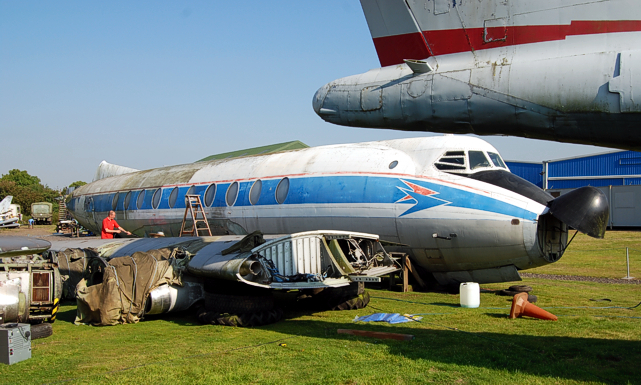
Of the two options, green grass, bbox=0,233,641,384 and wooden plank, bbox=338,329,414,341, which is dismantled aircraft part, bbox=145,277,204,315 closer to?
green grass, bbox=0,233,641,384

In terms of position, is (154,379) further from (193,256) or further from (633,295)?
(633,295)

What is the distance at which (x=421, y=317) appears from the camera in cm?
1019

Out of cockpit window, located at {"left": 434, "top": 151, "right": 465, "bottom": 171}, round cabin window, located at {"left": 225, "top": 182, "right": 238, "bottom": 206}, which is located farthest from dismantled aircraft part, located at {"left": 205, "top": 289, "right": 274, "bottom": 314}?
round cabin window, located at {"left": 225, "top": 182, "right": 238, "bottom": 206}

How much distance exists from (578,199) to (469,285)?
Result: 2818 mm

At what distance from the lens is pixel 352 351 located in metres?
7.71

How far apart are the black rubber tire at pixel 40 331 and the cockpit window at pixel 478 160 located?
9.46m

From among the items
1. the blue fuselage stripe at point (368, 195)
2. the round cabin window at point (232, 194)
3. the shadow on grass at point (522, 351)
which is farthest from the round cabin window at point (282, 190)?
the shadow on grass at point (522, 351)

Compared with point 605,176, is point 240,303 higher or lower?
lower

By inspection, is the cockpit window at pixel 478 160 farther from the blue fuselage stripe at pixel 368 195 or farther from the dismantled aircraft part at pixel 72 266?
the dismantled aircraft part at pixel 72 266

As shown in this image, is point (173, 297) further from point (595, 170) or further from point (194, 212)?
point (595, 170)

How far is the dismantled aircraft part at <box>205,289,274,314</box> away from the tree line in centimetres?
5396

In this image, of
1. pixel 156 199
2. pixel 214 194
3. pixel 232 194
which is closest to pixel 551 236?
pixel 232 194

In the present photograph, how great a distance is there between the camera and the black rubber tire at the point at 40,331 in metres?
8.93

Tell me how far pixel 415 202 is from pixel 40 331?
8.00 m
